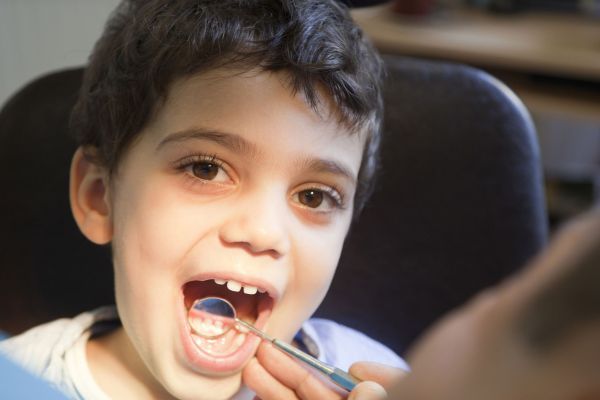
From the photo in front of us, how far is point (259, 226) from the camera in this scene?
1.94ft

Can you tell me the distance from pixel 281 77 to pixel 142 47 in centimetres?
13

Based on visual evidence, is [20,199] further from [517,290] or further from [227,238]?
[517,290]

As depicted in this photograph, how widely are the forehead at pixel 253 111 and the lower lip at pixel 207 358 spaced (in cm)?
15

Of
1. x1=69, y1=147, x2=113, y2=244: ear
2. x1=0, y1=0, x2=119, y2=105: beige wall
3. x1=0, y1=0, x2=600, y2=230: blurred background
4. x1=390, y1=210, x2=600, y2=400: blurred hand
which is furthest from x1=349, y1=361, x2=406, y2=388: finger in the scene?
x1=0, y1=0, x2=119, y2=105: beige wall

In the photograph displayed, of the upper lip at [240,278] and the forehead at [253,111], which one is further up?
the forehead at [253,111]

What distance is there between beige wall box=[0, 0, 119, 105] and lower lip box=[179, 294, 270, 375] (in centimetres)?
106

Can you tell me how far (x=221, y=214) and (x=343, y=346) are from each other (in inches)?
9.7

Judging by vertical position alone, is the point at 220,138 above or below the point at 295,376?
above

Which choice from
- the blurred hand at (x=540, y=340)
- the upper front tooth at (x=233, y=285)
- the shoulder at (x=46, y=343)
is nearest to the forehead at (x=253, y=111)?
the upper front tooth at (x=233, y=285)

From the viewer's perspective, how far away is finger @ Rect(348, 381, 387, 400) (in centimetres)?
56

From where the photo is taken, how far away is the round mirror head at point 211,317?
65 cm

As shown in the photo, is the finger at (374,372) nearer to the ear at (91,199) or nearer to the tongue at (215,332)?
the tongue at (215,332)

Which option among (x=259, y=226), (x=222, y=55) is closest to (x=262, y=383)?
(x=259, y=226)

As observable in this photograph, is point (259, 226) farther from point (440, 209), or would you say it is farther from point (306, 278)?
point (440, 209)
